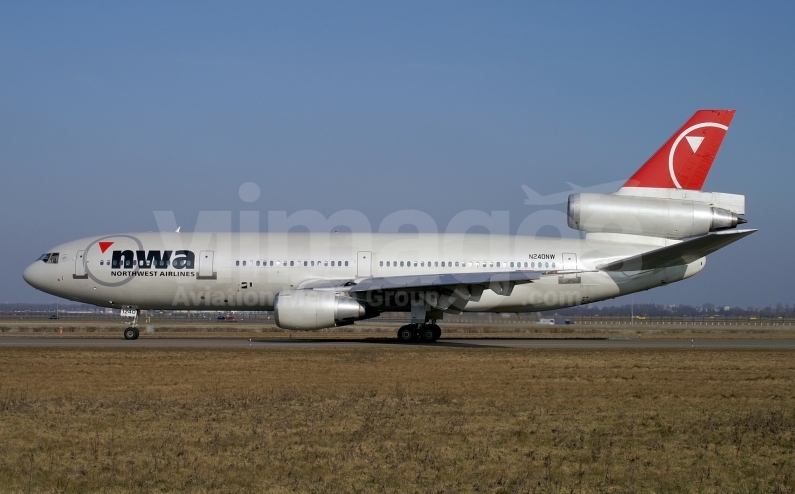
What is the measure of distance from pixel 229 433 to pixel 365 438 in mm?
1796

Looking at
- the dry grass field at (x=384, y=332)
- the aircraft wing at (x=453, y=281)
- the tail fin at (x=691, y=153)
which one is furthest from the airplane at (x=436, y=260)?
the dry grass field at (x=384, y=332)

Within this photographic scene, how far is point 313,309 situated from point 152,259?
730cm

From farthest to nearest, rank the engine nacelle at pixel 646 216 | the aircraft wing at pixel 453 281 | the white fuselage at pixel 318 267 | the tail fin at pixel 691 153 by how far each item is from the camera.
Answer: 1. the white fuselage at pixel 318 267
2. the tail fin at pixel 691 153
3. the engine nacelle at pixel 646 216
4. the aircraft wing at pixel 453 281

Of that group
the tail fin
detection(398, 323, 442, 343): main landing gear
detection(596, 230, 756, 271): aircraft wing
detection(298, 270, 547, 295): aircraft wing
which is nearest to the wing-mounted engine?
the tail fin

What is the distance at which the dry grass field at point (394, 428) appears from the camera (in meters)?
8.36

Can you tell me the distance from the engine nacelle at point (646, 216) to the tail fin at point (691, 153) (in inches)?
28.7

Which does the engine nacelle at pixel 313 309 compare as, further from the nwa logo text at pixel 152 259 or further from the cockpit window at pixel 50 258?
the cockpit window at pixel 50 258

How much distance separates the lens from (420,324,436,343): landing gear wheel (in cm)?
2856

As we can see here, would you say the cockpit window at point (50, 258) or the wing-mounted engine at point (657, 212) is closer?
the wing-mounted engine at point (657, 212)

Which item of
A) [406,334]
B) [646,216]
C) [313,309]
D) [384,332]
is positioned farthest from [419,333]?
[384,332]

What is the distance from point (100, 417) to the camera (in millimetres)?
11547

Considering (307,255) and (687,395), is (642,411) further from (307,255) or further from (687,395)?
Result: (307,255)

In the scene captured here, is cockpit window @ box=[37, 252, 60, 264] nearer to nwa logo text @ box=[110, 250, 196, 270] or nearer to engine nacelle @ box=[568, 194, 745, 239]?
Result: nwa logo text @ box=[110, 250, 196, 270]

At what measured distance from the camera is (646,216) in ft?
94.2
